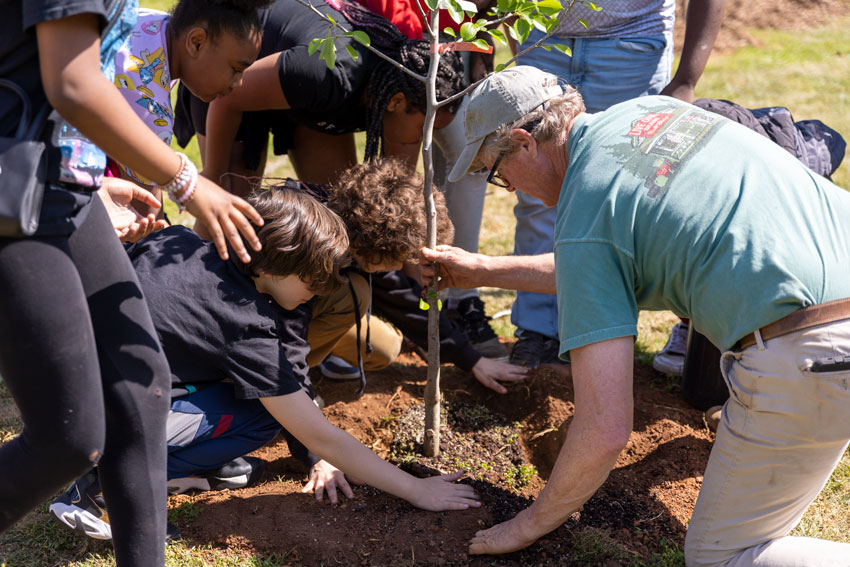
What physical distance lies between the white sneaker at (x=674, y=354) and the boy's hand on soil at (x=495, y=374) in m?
0.75

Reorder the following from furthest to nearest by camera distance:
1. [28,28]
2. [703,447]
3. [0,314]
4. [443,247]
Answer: [703,447]
[443,247]
[0,314]
[28,28]

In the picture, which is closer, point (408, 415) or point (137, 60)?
point (137, 60)

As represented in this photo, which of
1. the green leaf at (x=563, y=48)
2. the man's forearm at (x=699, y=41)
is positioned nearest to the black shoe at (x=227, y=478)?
the green leaf at (x=563, y=48)

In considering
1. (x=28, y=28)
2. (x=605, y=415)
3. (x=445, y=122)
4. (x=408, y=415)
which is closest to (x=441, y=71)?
(x=445, y=122)

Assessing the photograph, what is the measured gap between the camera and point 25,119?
1596 millimetres

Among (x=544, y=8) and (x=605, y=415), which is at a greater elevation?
(x=544, y=8)

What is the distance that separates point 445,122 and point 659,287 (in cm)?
162

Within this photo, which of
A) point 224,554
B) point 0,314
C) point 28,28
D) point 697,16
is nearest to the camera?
point 28,28

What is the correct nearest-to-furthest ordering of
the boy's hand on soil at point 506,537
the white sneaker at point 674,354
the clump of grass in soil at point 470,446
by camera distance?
1. the boy's hand on soil at point 506,537
2. the clump of grass in soil at point 470,446
3. the white sneaker at point 674,354

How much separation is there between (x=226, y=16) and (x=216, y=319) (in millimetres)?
1040

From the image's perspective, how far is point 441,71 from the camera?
3.15 m

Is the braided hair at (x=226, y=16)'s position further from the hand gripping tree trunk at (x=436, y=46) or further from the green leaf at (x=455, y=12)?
the green leaf at (x=455, y=12)

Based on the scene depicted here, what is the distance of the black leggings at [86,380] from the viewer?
164 centimetres

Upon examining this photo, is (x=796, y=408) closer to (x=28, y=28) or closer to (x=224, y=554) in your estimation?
(x=224, y=554)
